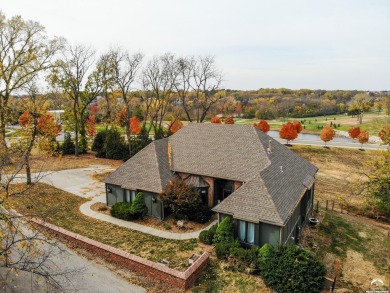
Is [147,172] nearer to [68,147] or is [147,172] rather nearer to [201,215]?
[201,215]

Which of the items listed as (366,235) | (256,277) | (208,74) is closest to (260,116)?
(208,74)

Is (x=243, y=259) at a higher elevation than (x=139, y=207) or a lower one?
lower

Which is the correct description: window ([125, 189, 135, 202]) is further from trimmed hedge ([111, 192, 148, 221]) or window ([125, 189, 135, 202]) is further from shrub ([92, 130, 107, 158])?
shrub ([92, 130, 107, 158])

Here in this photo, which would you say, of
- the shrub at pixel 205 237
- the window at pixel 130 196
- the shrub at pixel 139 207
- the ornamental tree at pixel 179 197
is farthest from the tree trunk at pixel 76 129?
the shrub at pixel 205 237

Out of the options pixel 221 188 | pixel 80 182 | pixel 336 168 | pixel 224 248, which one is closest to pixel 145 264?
pixel 224 248

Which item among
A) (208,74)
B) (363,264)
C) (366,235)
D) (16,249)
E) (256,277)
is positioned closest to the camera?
(256,277)

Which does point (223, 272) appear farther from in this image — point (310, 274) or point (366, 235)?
point (366, 235)

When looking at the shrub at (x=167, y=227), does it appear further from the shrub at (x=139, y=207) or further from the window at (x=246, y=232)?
the window at (x=246, y=232)
